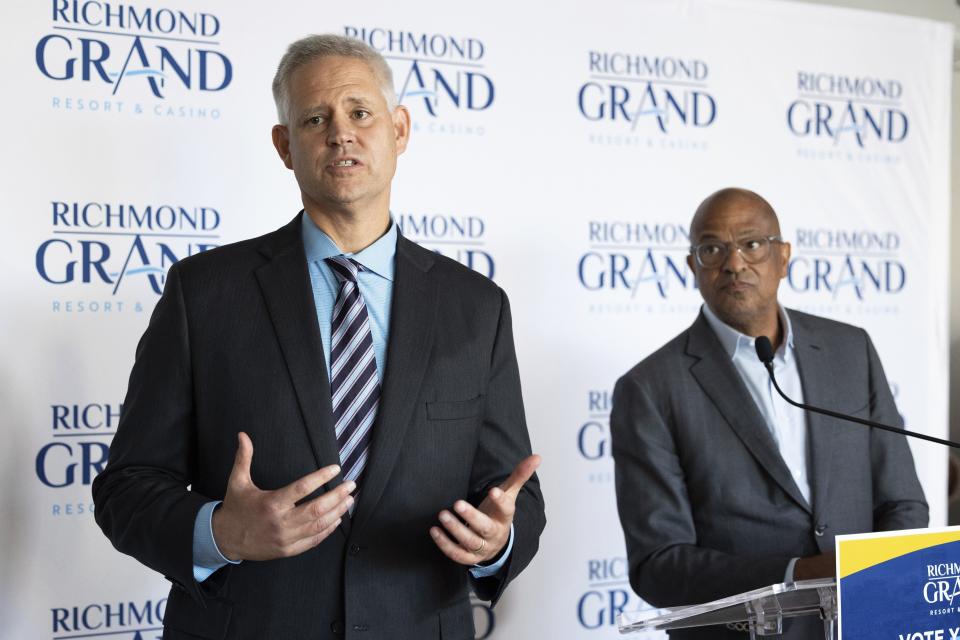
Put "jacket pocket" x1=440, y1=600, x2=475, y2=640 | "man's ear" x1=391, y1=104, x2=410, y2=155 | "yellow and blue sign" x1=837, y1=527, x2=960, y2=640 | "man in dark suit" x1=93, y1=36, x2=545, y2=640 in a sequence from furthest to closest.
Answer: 1. "man's ear" x1=391, y1=104, x2=410, y2=155
2. "jacket pocket" x1=440, y1=600, x2=475, y2=640
3. "man in dark suit" x1=93, y1=36, x2=545, y2=640
4. "yellow and blue sign" x1=837, y1=527, x2=960, y2=640

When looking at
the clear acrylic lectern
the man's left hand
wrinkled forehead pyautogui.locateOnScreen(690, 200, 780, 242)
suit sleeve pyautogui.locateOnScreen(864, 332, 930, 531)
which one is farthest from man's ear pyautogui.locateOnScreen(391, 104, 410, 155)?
suit sleeve pyautogui.locateOnScreen(864, 332, 930, 531)

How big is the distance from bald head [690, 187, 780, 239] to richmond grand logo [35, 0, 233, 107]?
150 centimetres

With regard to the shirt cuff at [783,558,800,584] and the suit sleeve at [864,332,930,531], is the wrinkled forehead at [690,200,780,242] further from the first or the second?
the shirt cuff at [783,558,800,584]

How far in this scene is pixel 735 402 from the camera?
2328 mm

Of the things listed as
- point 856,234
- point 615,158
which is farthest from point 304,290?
point 856,234

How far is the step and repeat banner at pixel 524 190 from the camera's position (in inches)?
109

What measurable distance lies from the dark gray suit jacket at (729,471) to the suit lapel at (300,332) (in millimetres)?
847

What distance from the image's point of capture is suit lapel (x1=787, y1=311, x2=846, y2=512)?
2.28 m

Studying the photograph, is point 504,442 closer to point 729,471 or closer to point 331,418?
point 331,418

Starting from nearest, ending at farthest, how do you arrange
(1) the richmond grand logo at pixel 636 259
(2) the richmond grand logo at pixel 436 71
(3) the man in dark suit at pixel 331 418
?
(3) the man in dark suit at pixel 331 418, (2) the richmond grand logo at pixel 436 71, (1) the richmond grand logo at pixel 636 259

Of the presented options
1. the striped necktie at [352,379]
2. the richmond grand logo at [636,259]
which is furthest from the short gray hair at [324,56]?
the richmond grand logo at [636,259]

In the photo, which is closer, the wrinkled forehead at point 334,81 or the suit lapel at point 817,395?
the wrinkled forehead at point 334,81

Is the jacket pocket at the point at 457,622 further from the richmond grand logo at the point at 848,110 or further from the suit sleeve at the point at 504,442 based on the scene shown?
the richmond grand logo at the point at 848,110

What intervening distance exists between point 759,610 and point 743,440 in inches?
31.4
